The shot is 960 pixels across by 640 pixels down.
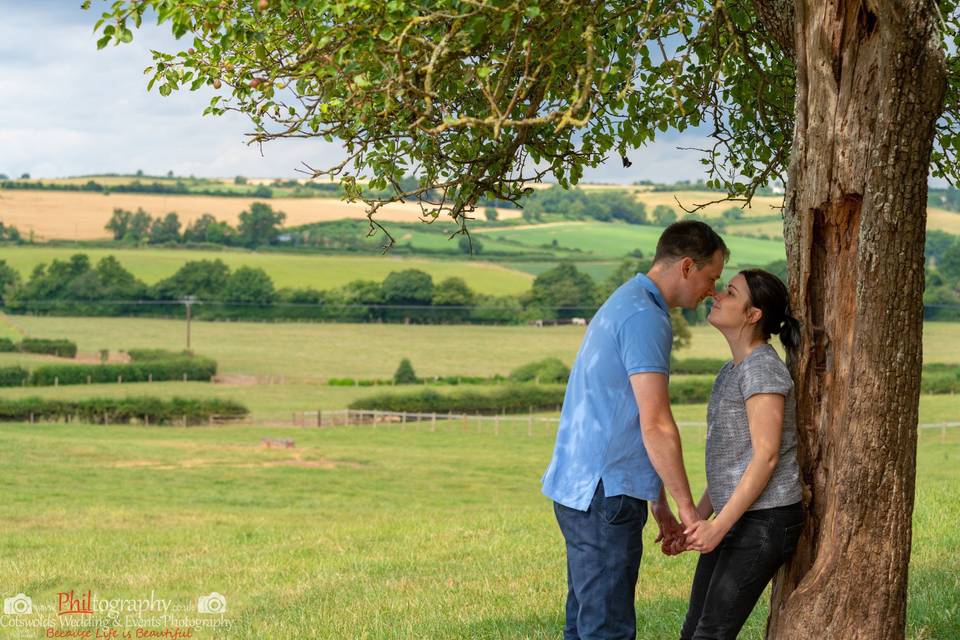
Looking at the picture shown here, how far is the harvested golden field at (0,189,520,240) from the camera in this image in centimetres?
14375

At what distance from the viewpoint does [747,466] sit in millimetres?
5344

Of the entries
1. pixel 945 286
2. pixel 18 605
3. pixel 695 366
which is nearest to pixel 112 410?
pixel 695 366

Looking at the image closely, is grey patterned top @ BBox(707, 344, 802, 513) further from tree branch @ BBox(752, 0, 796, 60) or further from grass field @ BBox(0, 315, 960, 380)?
grass field @ BBox(0, 315, 960, 380)

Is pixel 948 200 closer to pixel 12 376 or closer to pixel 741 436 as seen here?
pixel 12 376

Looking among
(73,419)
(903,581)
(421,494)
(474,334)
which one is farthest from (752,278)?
(474,334)

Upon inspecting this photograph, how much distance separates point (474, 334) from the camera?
12025 cm

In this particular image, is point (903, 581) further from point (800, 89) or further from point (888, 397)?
point (800, 89)

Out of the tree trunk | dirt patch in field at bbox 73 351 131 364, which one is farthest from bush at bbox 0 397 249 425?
the tree trunk

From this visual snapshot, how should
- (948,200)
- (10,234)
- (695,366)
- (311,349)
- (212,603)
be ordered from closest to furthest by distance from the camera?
(212,603)
(695,366)
(311,349)
(10,234)
(948,200)

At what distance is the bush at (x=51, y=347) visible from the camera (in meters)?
101

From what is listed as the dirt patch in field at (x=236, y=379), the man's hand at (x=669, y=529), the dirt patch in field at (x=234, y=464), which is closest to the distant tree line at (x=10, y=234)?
the dirt patch in field at (x=236, y=379)

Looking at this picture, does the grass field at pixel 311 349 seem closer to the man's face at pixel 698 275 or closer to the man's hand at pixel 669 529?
the man's hand at pixel 669 529

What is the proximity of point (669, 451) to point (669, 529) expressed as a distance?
0.72 meters

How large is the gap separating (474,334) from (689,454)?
68164 millimetres
